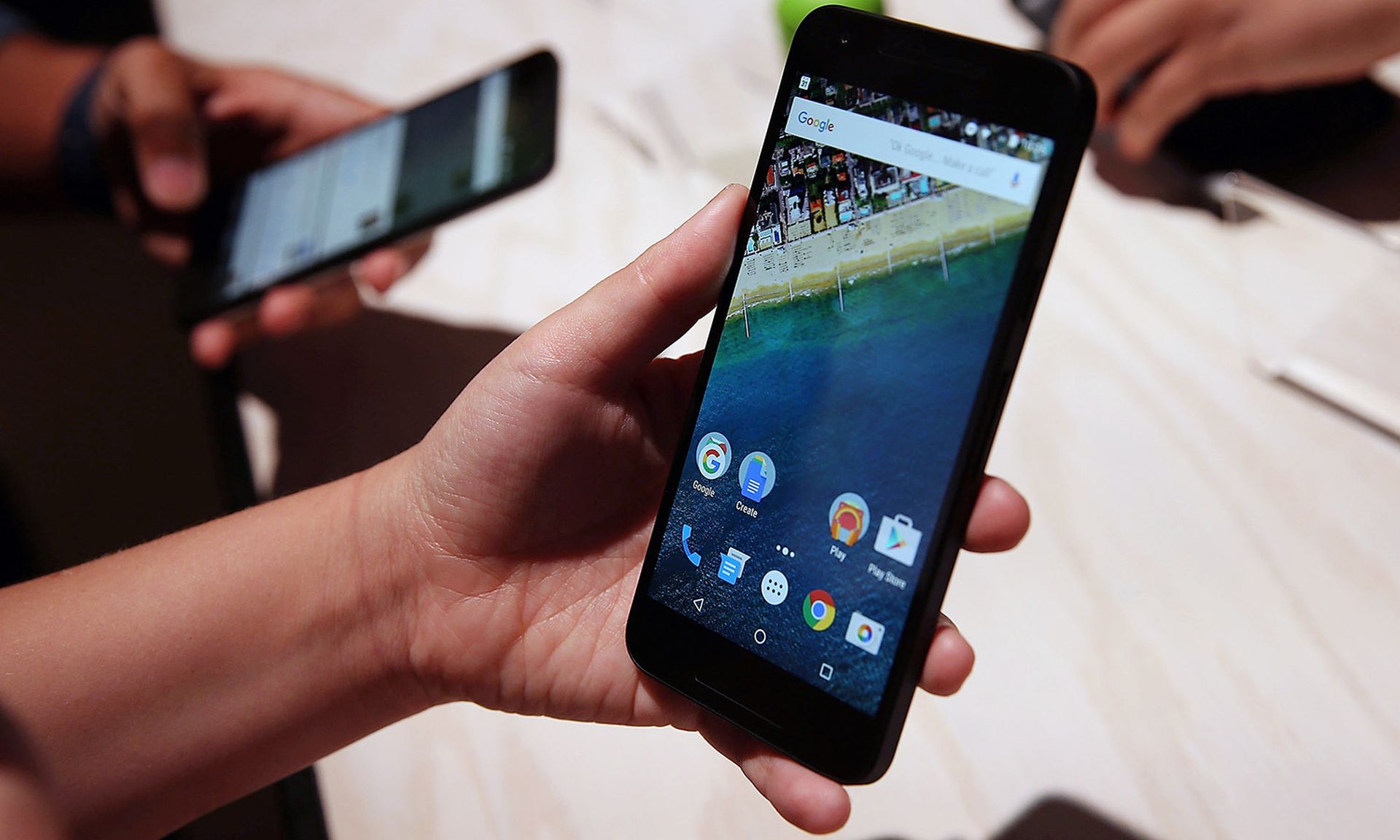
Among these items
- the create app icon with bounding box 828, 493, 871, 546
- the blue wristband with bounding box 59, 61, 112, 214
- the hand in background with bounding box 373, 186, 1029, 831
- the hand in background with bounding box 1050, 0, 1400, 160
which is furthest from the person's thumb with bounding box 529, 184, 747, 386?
the blue wristband with bounding box 59, 61, 112, 214

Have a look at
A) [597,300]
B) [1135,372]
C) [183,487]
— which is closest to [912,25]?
[597,300]

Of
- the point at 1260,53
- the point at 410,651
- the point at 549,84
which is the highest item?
the point at 1260,53

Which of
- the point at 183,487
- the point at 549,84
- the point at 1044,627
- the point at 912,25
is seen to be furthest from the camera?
the point at 183,487

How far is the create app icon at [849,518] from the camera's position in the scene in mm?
368

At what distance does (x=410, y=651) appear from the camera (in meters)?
0.46

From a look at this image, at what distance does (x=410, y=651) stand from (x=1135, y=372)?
46 centimetres

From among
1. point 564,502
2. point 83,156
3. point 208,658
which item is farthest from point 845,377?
point 83,156

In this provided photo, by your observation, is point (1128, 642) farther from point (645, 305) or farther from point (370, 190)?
point (370, 190)

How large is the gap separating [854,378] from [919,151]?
0.10m

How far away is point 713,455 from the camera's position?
0.41m

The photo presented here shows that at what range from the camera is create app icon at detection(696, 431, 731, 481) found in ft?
1.33

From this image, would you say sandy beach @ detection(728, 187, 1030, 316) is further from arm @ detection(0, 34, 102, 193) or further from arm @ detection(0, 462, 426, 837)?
arm @ detection(0, 34, 102, 193)

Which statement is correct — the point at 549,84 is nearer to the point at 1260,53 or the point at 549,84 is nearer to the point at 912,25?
the point at 912,25

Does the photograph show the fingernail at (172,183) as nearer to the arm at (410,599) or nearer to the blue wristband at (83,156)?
the blue wristband at (83,156)
